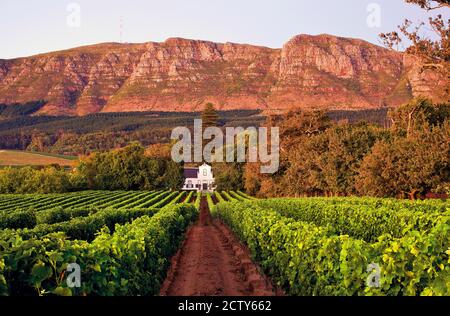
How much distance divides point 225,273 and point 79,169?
102 metres

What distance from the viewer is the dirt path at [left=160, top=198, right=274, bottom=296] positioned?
1684 cm

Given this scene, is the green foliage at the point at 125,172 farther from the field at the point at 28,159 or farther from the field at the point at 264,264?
the field at the point at 264,264

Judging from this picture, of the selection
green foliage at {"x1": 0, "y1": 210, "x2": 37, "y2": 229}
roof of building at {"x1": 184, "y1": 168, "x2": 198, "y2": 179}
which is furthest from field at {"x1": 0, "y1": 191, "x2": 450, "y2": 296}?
roof of building at {"x1": 184, "y1": 168, "x2": 198, "y2": 179}

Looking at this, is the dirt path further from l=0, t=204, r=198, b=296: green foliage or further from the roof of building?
the roof of building

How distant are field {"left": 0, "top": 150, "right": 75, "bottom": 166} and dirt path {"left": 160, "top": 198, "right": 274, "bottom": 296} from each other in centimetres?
14151

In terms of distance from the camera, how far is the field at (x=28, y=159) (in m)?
164

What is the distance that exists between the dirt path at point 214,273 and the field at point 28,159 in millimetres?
141513

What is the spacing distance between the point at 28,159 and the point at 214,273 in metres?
163

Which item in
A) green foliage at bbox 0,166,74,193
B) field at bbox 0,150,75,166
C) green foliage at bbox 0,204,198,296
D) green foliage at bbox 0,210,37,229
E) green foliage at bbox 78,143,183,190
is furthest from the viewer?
field at bbox 0,150,75,166

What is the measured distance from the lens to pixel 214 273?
20703mm

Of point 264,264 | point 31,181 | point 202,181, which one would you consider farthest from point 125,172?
point 264,264

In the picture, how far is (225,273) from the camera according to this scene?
2088cm

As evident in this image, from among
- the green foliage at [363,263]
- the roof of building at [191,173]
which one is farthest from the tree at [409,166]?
the roof of building at [191,173]
